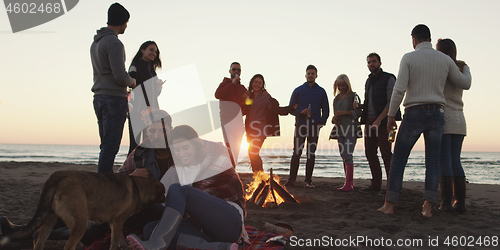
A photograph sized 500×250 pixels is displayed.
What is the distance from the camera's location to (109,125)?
348 cm

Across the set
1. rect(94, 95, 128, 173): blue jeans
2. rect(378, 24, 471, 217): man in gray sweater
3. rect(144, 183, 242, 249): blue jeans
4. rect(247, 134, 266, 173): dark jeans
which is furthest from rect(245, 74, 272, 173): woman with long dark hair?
rect(144, 183, 242, 249): blue jeans

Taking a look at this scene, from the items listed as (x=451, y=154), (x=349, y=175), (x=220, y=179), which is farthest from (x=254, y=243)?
(x=349, y=175)

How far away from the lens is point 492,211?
4586 mm

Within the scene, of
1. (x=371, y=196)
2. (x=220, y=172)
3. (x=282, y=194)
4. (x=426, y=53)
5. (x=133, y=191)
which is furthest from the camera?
(x=371, y=196)

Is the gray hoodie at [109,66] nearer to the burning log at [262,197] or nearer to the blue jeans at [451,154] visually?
the burning log at [262,197]

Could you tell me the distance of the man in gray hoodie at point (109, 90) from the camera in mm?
3475

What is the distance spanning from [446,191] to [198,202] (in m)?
3.41

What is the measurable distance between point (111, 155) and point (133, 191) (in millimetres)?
1067

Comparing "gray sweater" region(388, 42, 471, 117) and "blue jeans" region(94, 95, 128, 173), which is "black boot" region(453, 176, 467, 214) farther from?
"blue jeans" region(94, 95, 128, 173)

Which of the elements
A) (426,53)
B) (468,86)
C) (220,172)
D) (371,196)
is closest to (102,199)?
(220,172)

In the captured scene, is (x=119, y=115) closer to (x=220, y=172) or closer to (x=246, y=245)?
(x=220, y=172)

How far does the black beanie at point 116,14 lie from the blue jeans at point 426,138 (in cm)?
358

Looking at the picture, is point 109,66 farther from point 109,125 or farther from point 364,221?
point 364,221

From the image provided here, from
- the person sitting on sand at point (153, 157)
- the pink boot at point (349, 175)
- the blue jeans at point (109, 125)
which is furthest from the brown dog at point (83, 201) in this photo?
the pink boot at point (349, 175)
